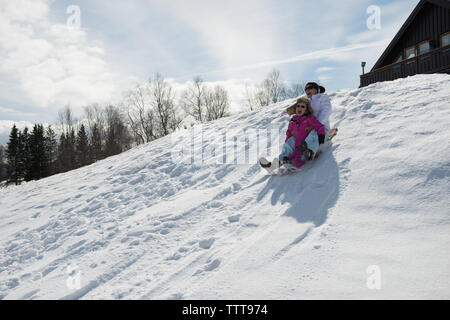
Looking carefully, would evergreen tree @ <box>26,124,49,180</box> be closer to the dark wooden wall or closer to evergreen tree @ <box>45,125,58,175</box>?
evergreen tree @ <box>45,125,58,175</box>

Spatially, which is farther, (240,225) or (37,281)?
(240,225)

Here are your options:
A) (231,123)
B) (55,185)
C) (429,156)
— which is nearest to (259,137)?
(231,123)

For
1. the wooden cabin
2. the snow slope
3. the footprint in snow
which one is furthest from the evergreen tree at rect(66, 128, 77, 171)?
the footprint in snow

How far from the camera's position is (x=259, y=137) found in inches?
255

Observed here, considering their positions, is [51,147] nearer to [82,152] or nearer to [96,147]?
[82,152]

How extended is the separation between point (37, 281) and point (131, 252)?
1.14 metres

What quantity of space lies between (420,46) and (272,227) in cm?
1682

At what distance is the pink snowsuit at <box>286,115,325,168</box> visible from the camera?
414cm

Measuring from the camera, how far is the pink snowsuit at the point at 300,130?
4.14 metres

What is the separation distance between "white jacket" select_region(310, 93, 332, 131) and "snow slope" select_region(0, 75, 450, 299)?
1.71ft

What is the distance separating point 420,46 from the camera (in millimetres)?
14234

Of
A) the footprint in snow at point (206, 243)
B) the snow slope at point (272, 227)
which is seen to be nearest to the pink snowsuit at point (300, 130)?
the snow slope at point (272, 227)

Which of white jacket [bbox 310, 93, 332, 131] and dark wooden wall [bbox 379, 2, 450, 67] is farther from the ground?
dark wooden wall [bbox 379, 2, 450, 67]
